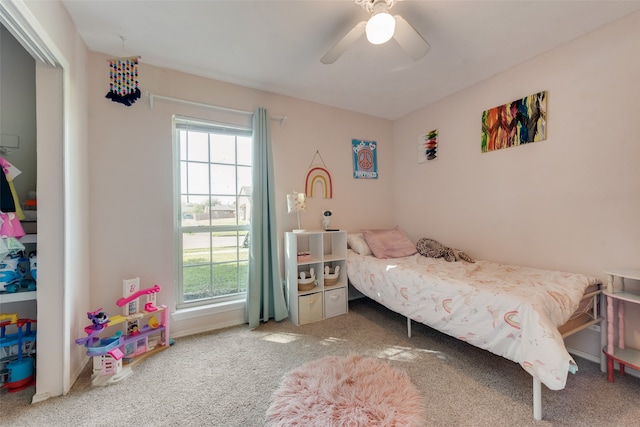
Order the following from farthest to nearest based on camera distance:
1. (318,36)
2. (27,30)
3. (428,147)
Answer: (428,147) < (318,36) < (27,30)

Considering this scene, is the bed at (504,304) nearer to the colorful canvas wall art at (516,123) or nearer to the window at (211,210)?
the colorful canvas wall art at (516,123)

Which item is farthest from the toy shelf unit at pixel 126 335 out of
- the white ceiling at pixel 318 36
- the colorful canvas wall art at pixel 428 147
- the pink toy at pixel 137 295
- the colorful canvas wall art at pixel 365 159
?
the colorful canvas wall art at pixel 428 147

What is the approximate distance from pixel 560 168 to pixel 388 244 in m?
1.59

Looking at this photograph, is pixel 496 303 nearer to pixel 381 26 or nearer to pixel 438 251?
pixel 438 251

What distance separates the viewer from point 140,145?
2176 millimetres

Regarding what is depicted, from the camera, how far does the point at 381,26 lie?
137cm

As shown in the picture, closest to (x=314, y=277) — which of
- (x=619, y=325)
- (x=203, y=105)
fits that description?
(x=203, y=105)

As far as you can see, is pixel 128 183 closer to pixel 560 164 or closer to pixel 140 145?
pixel 140 145

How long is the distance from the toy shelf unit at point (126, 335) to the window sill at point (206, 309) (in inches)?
5.9

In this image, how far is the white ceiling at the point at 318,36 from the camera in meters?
1.63

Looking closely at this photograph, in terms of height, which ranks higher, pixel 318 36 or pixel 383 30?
pixel 318 36

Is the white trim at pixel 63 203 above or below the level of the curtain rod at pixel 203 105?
below

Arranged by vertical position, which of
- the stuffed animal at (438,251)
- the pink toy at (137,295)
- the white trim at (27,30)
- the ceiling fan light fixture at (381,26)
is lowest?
the pink toy at (137,295)

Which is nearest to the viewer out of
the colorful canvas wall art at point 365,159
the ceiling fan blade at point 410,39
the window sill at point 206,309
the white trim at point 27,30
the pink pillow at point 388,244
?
the white trim at point 27,30
